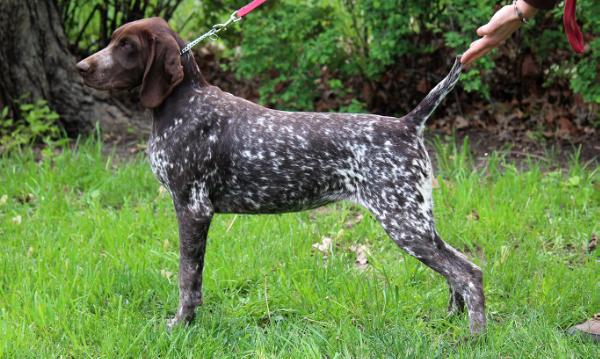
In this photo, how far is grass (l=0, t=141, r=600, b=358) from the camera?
153 inches

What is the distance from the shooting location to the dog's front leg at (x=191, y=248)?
401 centimetres

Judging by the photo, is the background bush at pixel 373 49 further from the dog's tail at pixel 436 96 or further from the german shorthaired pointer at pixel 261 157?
the german shorthaired pointer at pixel 261 157

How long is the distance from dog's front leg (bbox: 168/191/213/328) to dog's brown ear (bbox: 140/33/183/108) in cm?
52

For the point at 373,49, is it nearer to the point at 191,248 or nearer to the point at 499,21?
the point at 499,21

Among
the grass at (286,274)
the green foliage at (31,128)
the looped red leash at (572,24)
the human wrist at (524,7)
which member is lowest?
the grass at (286,274)

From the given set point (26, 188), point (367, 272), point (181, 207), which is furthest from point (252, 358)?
point (26, 188)

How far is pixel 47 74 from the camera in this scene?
7.19 metres

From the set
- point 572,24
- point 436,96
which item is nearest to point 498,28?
point 572,24

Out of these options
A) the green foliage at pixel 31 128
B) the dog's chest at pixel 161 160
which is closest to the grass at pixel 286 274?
the green foliage at pixel 31 128

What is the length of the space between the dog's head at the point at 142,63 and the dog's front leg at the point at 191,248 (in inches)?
21.7

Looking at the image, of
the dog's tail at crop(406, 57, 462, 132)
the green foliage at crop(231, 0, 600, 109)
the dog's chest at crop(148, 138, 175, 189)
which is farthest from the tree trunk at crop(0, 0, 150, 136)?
the dog's tail at crop(406, 57, 462, 132)

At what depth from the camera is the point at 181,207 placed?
404 centimetres

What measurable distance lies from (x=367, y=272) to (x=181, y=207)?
132cm

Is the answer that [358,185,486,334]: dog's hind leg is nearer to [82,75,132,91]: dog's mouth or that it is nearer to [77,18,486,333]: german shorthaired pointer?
[77,18,486,333]: german shorthaired pointer
